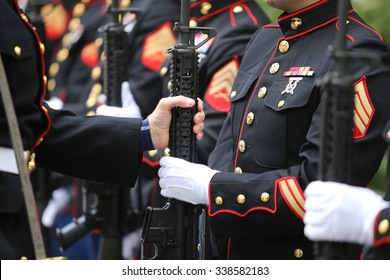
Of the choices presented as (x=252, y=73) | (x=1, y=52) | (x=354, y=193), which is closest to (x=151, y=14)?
(x=252, y=73)

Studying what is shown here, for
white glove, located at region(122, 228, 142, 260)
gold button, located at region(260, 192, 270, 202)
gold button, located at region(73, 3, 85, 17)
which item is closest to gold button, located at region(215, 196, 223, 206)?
gold button, located at region(260, 192, 270, 202)

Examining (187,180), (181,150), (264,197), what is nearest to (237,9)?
(181,150)

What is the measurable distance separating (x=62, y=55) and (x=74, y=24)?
0.84 ft

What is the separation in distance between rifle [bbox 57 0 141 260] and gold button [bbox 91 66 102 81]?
1090 mm

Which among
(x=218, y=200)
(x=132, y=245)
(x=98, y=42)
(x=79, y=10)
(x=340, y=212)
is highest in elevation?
(x=79, y=10)

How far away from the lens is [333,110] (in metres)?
3.29

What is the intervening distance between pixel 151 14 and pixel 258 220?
2.84 meters

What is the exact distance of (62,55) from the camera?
838 centimetres

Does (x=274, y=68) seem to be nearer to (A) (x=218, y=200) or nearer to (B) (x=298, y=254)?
(A) (x=218, y=200)

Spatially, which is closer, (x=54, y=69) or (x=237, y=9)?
(x=237, y=9)

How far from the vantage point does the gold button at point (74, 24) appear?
8.36 meters

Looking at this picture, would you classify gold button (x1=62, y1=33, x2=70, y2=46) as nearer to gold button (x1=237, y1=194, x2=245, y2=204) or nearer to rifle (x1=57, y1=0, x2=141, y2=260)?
rifle (x1=57, y1=0, x2=141, y2=260)

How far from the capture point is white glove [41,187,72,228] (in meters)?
7.61

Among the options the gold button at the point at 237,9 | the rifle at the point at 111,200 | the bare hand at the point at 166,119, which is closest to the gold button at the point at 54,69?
the rifle at the point at 111,200
